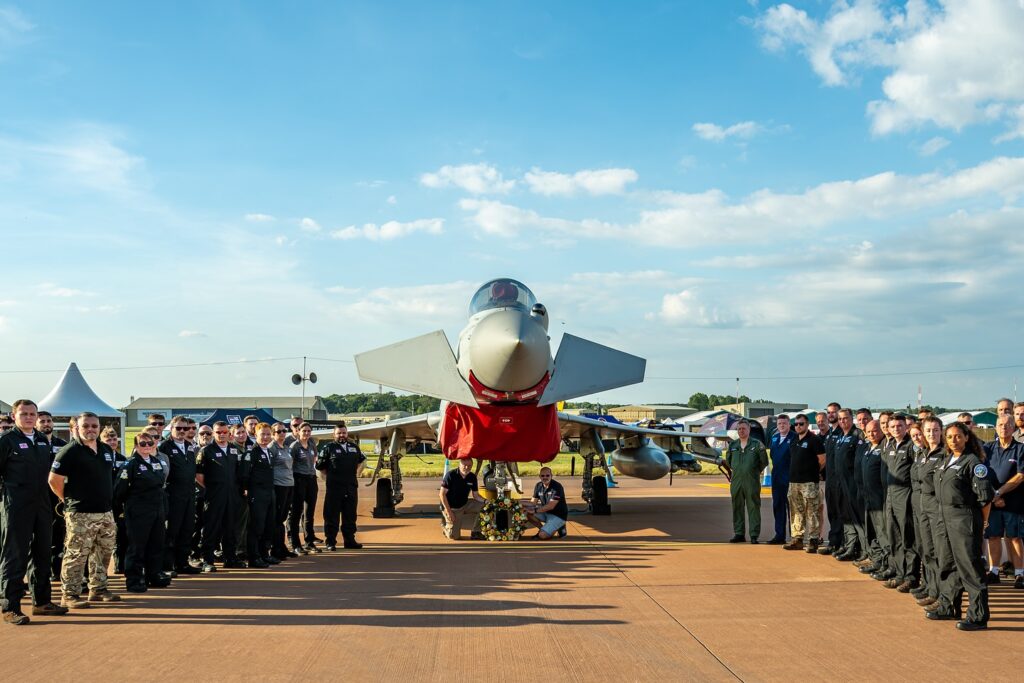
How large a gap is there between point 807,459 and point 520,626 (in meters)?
5.87

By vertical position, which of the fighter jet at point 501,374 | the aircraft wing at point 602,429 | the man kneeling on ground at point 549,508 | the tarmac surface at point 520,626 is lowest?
the tarmac surface at point 520,626

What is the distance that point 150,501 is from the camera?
26.7 feet

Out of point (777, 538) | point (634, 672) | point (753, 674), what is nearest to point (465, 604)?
point (634, 672)

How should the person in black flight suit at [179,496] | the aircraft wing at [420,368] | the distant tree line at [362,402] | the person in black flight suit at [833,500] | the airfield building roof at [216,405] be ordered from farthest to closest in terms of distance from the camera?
the distant tree line at [362,402] < the airfield building roof at [216,405] < the aircraft wing at [420,368] < the person in black flight suit at [833,500] < the person in black flight suit at [179,496]

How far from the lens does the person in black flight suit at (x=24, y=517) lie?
22.0 ft

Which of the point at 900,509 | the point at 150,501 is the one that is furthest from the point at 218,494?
the point at 900,509

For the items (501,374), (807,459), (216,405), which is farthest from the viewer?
(216,405)

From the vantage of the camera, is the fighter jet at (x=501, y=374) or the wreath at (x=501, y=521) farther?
the wreath at (x=501, y=521)

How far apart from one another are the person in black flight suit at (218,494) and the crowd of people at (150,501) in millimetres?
12

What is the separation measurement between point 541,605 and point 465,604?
705mm

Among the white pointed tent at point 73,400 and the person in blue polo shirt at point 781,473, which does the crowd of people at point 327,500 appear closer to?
the person in blue polo shirt at point 781,473

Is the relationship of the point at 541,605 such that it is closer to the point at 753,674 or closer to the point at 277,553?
the point at 753,674

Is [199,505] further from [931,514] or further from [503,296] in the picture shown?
[931,514]

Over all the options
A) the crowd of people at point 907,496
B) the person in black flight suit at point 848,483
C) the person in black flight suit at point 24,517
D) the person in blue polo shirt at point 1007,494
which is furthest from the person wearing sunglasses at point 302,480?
the person in blue polo shirt at point 1007,494
